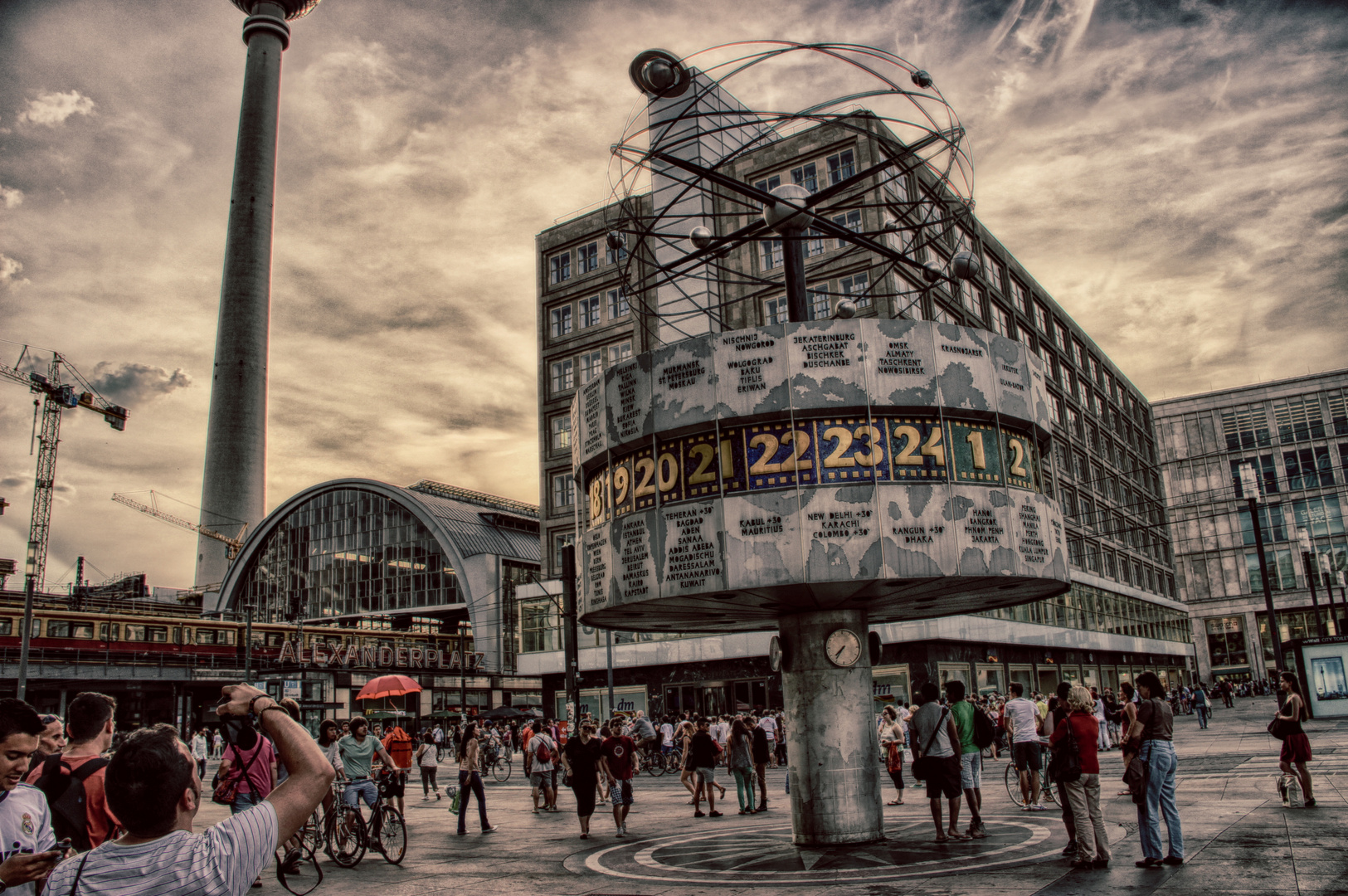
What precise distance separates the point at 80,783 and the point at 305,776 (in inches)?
137

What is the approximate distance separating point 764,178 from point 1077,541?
2912cm

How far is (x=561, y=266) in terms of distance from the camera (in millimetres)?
56156

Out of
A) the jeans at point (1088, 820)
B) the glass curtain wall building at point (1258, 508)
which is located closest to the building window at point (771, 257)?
the jeans at point (1088, 820)

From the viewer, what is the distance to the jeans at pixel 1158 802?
1020cm

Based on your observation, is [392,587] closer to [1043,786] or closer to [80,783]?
[1043,786]

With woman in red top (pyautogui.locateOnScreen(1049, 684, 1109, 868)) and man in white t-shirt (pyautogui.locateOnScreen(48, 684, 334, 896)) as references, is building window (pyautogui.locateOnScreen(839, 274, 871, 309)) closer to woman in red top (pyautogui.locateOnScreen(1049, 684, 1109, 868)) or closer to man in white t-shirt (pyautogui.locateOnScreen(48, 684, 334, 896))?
woman in red top (pyautogui.locateOnScreen(1049, 684, 1109, 868))

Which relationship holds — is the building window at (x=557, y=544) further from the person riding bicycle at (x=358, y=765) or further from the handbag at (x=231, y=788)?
the handbag at (x=231, y=788)

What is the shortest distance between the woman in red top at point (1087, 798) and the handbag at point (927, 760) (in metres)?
2.39

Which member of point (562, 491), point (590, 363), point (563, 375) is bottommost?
point (562, 491)

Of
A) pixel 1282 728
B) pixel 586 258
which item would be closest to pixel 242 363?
pixel 586 258

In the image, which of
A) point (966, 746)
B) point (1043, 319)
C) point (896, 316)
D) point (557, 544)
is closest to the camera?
point (966, 746)

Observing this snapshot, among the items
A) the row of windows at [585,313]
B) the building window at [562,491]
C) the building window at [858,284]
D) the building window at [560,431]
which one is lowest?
the building window at [562,491]

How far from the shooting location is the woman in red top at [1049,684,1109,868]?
34.5 ft

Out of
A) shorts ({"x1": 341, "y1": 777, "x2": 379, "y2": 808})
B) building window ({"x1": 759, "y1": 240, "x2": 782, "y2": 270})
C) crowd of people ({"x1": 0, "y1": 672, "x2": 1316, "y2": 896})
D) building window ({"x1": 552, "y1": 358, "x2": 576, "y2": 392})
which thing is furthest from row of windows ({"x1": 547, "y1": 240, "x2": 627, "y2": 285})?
shorts ({"x1": 341, "y1": 777, "x2": 379, "y2": 808})
